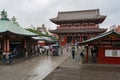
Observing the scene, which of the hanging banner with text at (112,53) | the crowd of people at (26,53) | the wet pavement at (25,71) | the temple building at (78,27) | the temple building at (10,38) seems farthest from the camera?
the temple building at (78,27)

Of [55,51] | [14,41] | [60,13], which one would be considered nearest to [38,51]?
[55,51]

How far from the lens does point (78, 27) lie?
4956 cm

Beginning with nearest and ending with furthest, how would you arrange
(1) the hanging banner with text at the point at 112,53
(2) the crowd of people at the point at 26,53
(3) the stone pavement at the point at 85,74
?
1. (3) the stone pavement at the point at 85,74
2. (1) the hanging banner with text at the point at 112,53
3. (2) the crowd of people at the point at 26,53

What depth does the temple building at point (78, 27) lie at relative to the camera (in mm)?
47562

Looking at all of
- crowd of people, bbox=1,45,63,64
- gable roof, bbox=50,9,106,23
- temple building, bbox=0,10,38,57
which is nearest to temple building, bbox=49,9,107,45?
gable roof, bbox=50,9,106,23

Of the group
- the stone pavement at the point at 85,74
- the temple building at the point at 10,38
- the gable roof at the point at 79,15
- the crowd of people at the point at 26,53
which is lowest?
the stone pavement at the point at 85,74

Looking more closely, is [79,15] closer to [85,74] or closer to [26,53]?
[26,53]

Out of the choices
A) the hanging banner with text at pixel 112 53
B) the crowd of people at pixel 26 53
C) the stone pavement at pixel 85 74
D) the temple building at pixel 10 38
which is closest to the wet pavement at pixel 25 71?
the stone pavement at pixel 85 74

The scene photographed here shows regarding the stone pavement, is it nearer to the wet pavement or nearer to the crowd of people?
the wet pavement

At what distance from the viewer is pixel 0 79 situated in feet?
38.3

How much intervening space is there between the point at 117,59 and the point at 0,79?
11647mm

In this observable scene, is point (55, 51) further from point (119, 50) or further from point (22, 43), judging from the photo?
point (119, 50)

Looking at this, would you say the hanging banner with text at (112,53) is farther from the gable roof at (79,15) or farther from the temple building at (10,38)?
the gable roof at (79,15)

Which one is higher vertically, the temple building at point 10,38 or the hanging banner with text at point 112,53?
the temple building at point 10,38
